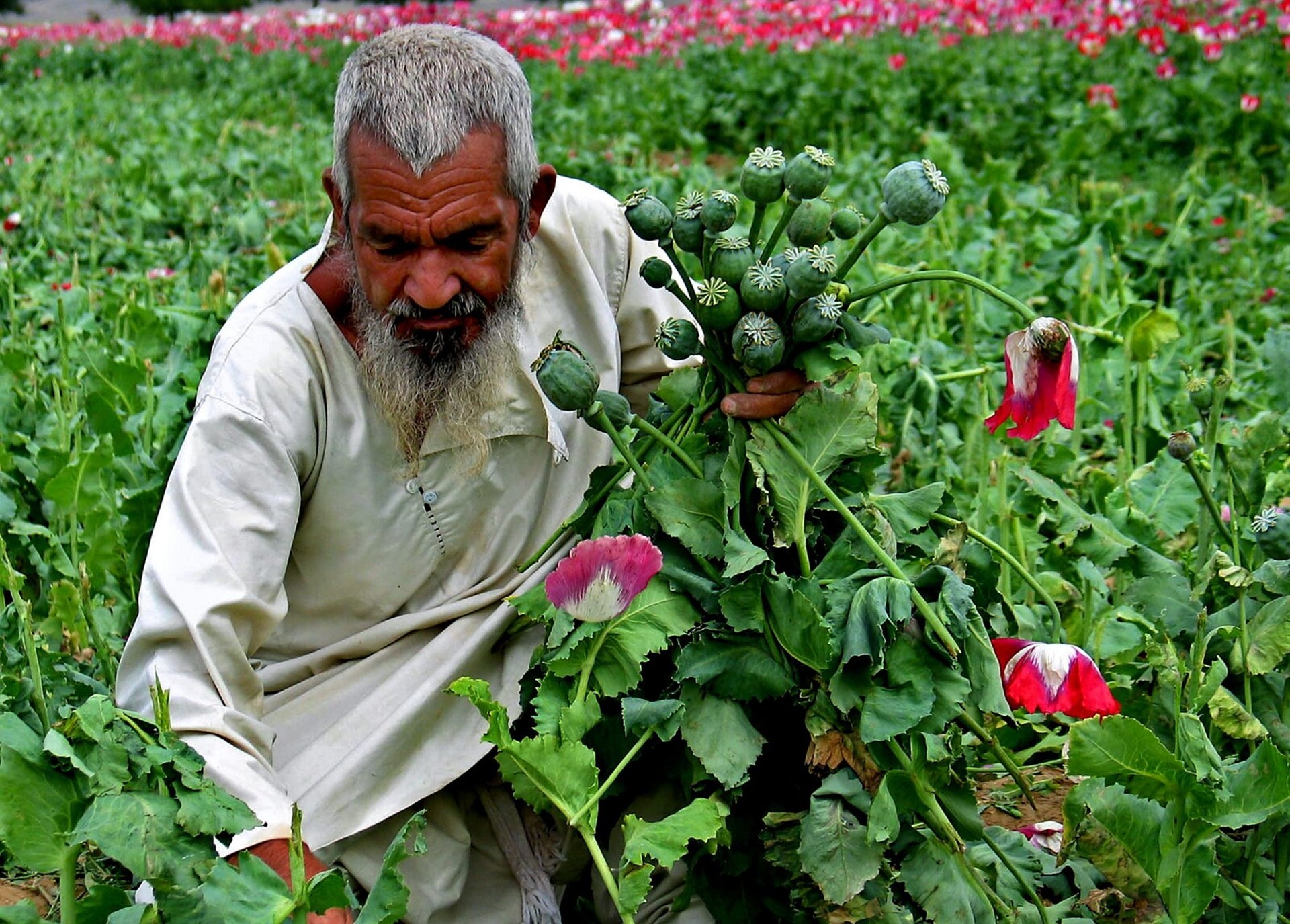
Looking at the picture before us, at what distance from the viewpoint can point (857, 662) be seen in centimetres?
179

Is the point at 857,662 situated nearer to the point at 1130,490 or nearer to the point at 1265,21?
the point at 1130,490

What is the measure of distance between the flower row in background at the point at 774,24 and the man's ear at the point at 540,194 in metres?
5.89

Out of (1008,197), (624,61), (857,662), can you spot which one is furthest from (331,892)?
(624,61)

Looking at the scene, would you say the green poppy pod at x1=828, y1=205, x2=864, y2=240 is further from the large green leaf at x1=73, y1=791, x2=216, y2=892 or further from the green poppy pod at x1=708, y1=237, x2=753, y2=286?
the large green leaf at x1=73, y1=791, x2=216, y2=892

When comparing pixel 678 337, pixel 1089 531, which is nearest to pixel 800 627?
pixel 678 337

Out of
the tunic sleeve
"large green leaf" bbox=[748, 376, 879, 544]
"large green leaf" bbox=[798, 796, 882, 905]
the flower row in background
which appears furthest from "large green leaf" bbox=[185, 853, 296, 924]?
the flower row in background

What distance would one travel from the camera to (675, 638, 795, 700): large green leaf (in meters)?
1.85

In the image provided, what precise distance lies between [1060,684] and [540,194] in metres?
1.01

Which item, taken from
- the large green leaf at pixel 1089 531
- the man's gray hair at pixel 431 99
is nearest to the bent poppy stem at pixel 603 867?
the man's gray hair at pixel 431 99

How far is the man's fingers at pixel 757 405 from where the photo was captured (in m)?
1.85

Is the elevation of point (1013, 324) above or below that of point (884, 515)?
below

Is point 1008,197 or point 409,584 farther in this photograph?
point 1008,197

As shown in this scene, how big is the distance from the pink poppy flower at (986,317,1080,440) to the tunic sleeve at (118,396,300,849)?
95 cm

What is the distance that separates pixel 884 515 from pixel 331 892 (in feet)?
2.70
